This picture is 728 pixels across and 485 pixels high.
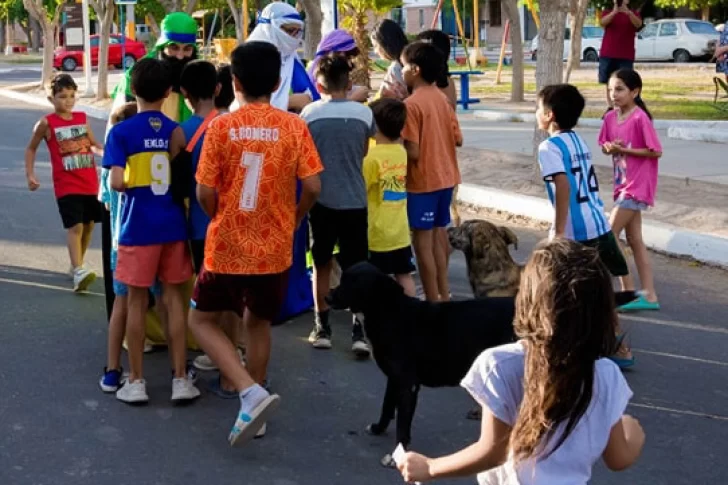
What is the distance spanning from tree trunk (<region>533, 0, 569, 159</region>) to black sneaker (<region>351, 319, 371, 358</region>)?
6.24 meters

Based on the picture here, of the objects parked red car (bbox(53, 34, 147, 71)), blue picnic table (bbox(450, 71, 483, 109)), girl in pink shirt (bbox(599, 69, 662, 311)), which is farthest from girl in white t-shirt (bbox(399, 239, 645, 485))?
parked red car (bbox(53, 34, 147, 71))

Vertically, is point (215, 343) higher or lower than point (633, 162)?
lower

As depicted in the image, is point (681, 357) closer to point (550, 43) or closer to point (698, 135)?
point (550, 43)

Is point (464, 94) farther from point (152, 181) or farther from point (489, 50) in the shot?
point (489, 50)

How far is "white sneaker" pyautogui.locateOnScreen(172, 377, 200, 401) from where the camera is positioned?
19.0ft

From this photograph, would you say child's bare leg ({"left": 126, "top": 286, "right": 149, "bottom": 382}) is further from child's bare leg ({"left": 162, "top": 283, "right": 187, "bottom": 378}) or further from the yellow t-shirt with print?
the yellow t-shirt with print

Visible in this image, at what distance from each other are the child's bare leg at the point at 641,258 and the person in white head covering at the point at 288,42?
7.88 feet

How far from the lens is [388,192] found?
21.8 feet

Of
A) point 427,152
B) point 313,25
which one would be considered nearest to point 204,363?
point 427,152

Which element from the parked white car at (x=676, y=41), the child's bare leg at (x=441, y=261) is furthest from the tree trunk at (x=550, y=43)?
the parked white car at (x=676, y=41)

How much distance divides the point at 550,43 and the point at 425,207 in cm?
616

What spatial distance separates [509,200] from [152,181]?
6690mm

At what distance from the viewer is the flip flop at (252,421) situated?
5.02 meters

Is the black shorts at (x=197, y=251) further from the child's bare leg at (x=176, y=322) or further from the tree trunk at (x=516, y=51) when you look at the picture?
the tree trunk at (x=516, y=51)
